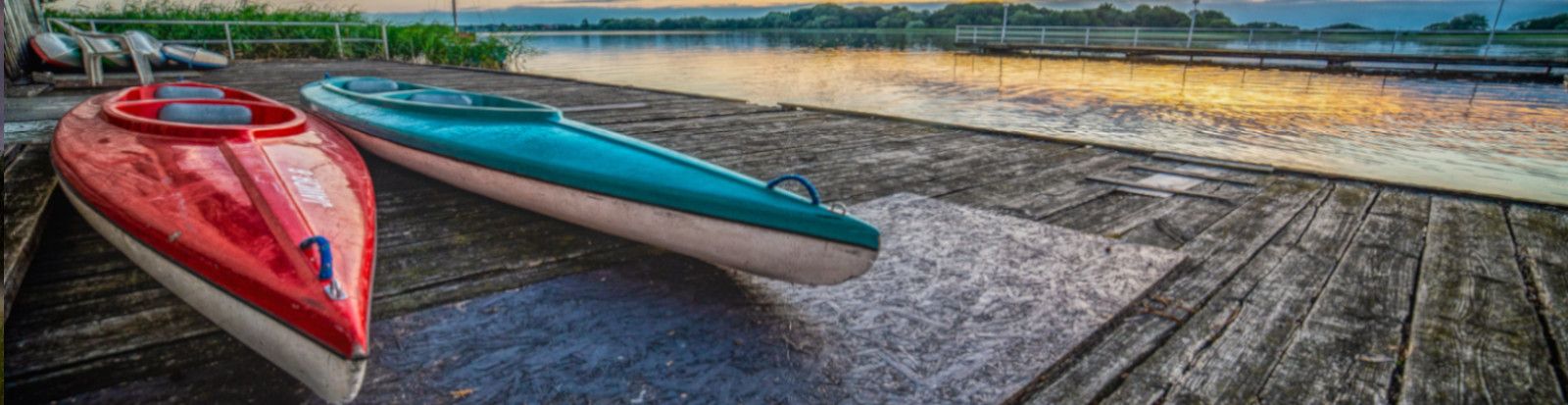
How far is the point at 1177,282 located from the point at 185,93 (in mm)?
5102

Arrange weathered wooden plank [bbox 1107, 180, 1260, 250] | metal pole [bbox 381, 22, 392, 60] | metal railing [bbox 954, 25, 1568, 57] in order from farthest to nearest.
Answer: metal railing [bbox 954, 25, 1568, 57] → metal pole [bbox 381, 22, 392, 60] → weathered wooden plank [bbox 1107, 180, 1260, 250]

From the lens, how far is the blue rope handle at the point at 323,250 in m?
1.84

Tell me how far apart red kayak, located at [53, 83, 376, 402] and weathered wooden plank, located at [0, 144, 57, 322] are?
171mm

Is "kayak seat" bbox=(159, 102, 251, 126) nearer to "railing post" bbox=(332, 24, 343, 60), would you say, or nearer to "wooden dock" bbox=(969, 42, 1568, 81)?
"railing post" bbox=(332, 24, 343, 60)

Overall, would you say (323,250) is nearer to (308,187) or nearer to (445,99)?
(308,187)

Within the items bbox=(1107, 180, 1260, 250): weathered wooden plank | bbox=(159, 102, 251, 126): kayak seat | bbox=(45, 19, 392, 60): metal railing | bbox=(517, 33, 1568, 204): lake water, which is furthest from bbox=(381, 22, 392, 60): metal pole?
bbox=(1107, 180, 1260, 250): weathered wooden plank

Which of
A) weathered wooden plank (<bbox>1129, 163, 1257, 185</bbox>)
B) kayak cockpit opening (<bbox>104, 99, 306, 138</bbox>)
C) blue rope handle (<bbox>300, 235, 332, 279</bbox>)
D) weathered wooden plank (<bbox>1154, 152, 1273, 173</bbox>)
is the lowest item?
weathered wooden plank (<bbox>1129, 163, 1257, 185</bbox>)

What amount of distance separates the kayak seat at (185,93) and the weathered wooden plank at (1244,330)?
15.9ft

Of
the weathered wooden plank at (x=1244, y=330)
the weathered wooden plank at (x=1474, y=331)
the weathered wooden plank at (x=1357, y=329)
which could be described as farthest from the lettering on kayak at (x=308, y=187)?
the weathered wooden plank at (x=1474, y=331)

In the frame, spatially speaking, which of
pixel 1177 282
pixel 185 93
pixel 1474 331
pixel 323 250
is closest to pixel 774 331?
pixel 323 250

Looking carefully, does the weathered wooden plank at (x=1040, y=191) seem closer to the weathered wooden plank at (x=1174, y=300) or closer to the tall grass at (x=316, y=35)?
the weathered wooden plank at (x=1174, y=300)

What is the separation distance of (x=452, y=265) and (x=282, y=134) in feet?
3.70

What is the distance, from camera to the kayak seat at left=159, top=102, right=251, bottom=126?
10.5 ft

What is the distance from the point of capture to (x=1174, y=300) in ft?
8.20
